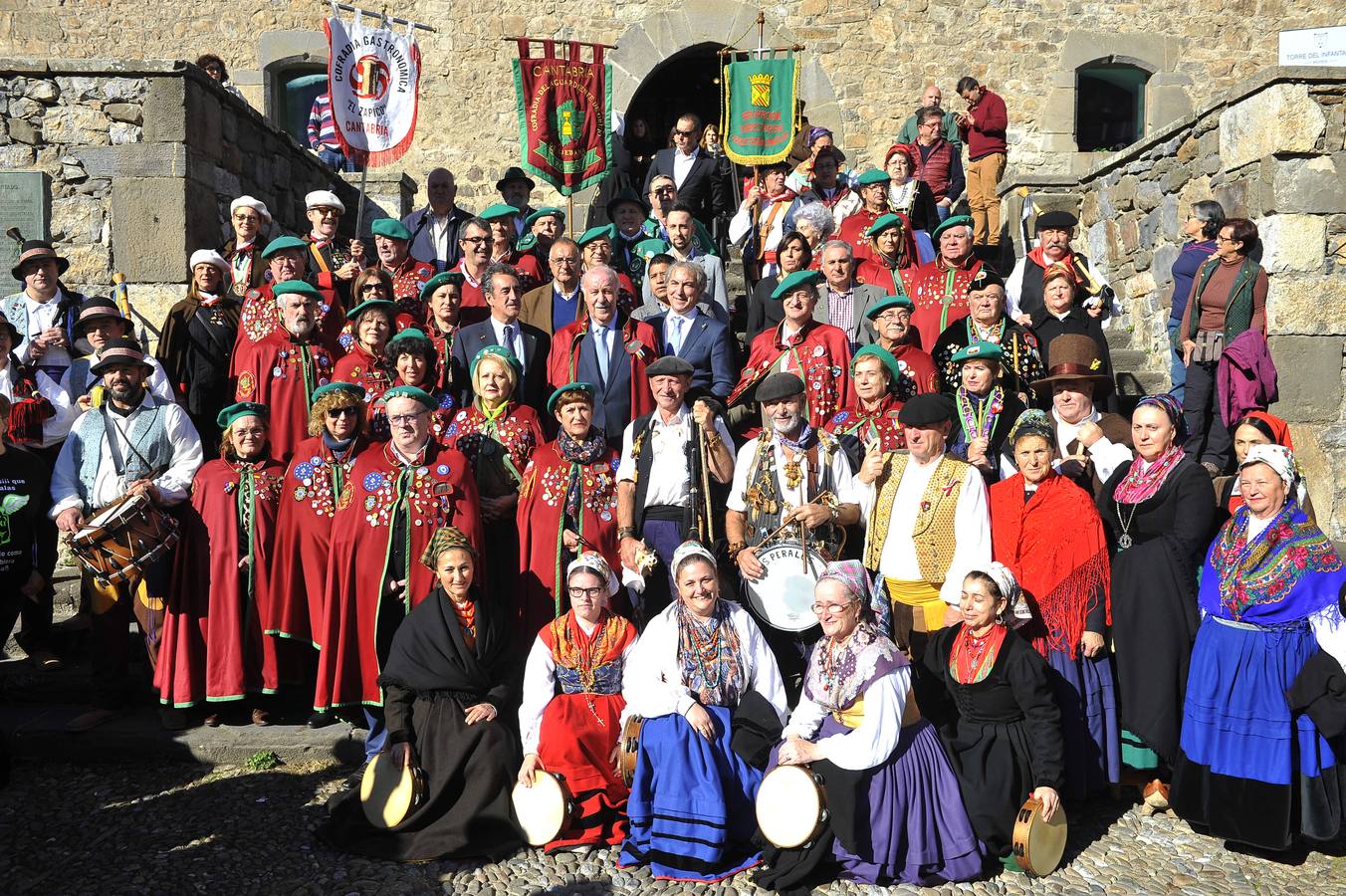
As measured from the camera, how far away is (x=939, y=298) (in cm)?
618

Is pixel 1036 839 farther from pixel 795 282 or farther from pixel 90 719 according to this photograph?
pixel 90 719

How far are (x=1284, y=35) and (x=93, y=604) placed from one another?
1193 centimetres

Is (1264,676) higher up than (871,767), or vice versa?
(1264,676)

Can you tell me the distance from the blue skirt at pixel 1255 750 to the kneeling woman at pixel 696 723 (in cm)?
148

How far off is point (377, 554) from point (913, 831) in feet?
7.52

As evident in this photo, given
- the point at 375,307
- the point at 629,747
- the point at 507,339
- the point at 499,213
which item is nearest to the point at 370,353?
the point at 375,307

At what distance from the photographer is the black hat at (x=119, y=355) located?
4.94 m

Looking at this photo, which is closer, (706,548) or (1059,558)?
(1059,558)

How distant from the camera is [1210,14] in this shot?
11.8m

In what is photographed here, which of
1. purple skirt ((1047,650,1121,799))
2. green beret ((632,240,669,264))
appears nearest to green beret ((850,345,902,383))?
purple skirt ((1047,650,1121,799))

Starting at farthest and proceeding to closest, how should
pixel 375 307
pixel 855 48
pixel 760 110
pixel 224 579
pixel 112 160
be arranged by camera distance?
pixel 855 48 → pixel 760 110 → pixel 112 160 → pixel 375 307 → pixel 224 579

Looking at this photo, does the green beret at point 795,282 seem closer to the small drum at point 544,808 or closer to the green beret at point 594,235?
the green beret at point 594,235

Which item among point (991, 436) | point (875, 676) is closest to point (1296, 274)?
point (991, 436)

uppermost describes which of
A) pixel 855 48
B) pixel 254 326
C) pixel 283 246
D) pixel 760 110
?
pixel 855 48
